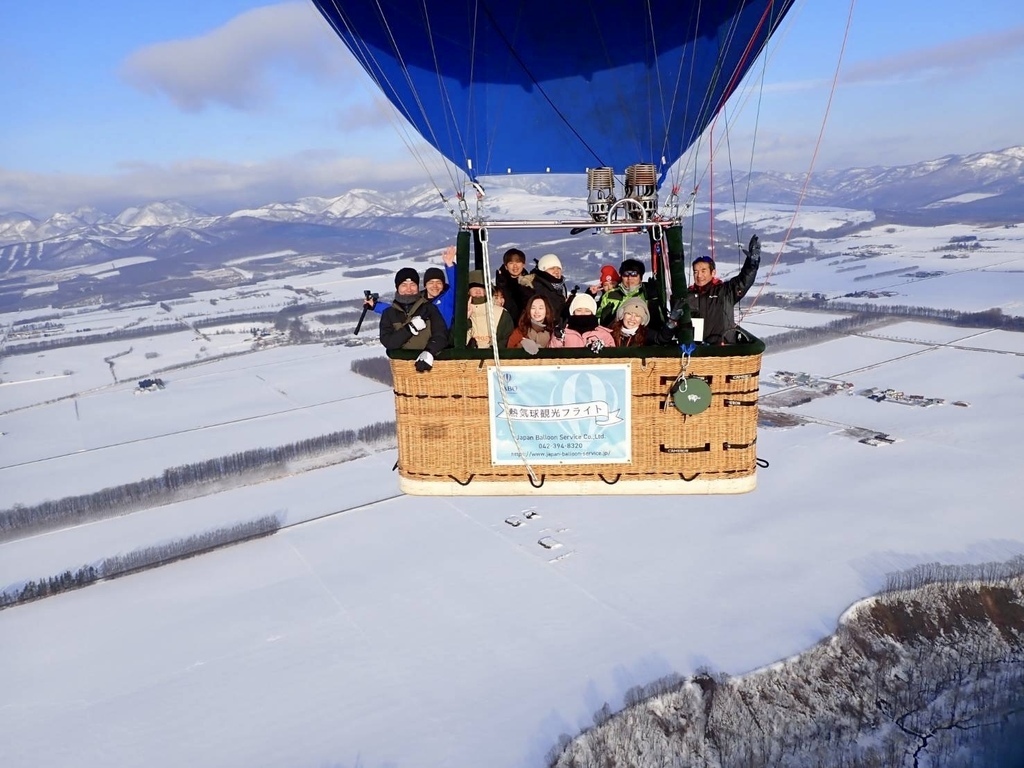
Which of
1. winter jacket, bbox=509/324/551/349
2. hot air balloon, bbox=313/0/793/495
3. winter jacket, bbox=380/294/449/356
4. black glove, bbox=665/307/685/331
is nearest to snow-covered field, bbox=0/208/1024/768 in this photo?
hot air balloon, bbox=313/0/793/495

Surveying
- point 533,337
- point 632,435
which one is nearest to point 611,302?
point 533,337

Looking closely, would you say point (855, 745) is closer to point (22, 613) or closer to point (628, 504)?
point (628, 504)

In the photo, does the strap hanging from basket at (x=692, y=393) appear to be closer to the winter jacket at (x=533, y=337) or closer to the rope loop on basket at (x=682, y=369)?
the rope loop on basket at (x=682, y=369)

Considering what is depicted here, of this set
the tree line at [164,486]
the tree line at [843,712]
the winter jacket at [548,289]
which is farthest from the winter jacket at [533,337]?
the tree line at [164,486]

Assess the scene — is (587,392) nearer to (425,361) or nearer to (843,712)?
(425,361)

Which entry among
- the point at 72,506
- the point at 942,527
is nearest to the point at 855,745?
the point at 942,527
